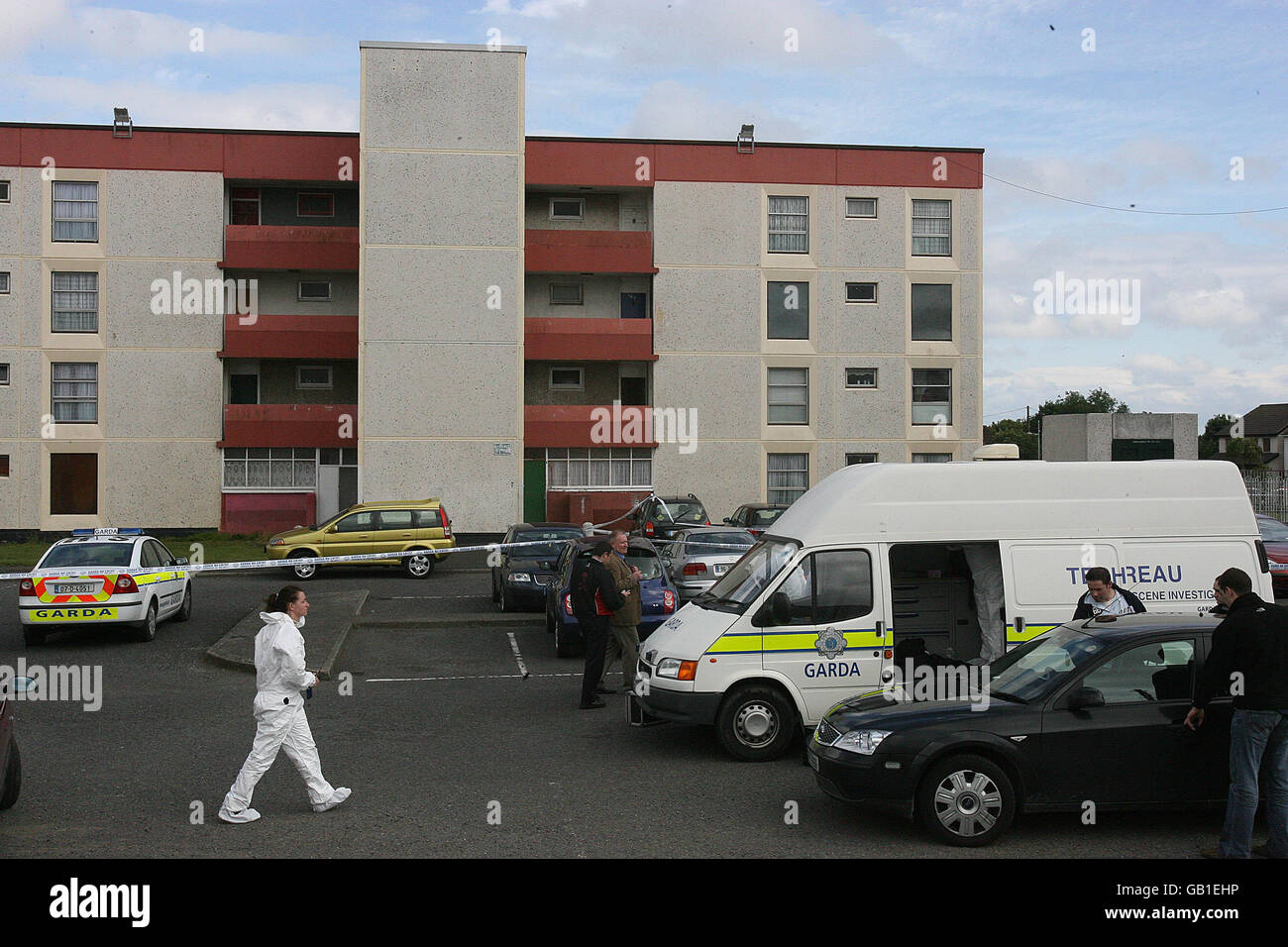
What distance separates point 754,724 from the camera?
32.9 feet

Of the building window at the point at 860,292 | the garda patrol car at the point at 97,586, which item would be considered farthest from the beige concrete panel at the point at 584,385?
the garda patrol car at the point at 97,586

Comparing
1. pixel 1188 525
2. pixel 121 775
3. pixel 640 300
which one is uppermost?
pixel 640 300

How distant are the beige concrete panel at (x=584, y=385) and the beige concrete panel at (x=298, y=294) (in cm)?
618

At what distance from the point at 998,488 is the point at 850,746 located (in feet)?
12.3

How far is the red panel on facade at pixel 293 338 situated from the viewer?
3788cm

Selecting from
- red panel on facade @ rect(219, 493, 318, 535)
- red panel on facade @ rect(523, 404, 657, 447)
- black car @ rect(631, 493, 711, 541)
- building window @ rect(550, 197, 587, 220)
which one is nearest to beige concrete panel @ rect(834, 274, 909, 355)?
red panel on facade @ rect(523, 404, 657, 447)

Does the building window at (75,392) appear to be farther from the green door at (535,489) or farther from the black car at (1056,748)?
the black car at (1056,748)

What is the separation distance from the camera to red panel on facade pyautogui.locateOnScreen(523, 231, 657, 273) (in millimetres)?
38531

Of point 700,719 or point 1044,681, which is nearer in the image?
point 1044,681

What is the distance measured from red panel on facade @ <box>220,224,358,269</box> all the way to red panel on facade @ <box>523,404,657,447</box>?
768cm

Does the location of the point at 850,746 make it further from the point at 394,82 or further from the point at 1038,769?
the point at 394,82

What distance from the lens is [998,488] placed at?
1062 centimetres

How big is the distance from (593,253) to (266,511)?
13.2m
